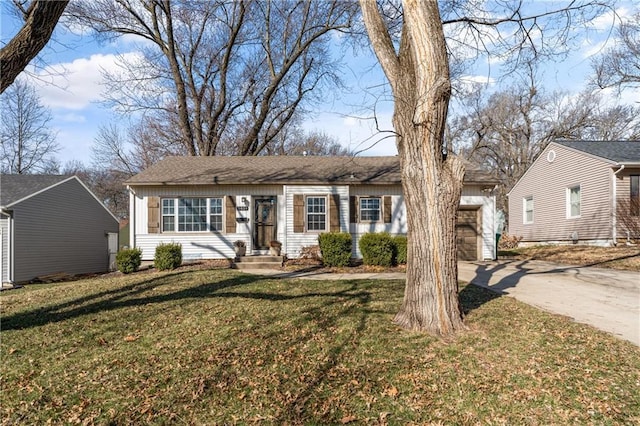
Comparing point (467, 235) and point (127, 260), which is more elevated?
point (467, 235)

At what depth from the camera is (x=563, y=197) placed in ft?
61.3

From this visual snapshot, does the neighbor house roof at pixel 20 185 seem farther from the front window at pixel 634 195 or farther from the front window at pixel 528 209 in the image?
the front window at pixel 528 209

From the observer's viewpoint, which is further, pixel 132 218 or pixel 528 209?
pixel 528 209

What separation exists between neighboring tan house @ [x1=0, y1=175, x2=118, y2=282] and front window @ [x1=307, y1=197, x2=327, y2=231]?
10619 mm

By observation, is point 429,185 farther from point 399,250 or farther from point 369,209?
point 369,209

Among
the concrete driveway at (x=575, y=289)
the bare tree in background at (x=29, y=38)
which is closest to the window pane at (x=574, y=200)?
the concrete driveway at (x=575, y=289)

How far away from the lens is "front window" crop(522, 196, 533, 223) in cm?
2180

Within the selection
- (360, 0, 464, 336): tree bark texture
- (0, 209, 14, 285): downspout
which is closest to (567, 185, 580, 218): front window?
(360, 0, 464, 336): tree bark texture

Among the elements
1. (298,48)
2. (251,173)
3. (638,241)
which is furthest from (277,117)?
(638,241)

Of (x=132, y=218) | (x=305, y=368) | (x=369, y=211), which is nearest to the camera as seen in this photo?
(x=305, y=368)

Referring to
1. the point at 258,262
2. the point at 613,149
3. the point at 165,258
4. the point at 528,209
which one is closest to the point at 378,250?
the point at 258,262

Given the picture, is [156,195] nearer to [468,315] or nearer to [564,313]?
[468,315]

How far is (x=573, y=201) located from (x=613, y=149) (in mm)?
2763

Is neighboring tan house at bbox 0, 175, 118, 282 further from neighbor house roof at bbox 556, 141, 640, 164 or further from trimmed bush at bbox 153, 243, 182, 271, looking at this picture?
neighbor house roof at bbox 556, 141, 640, 164
